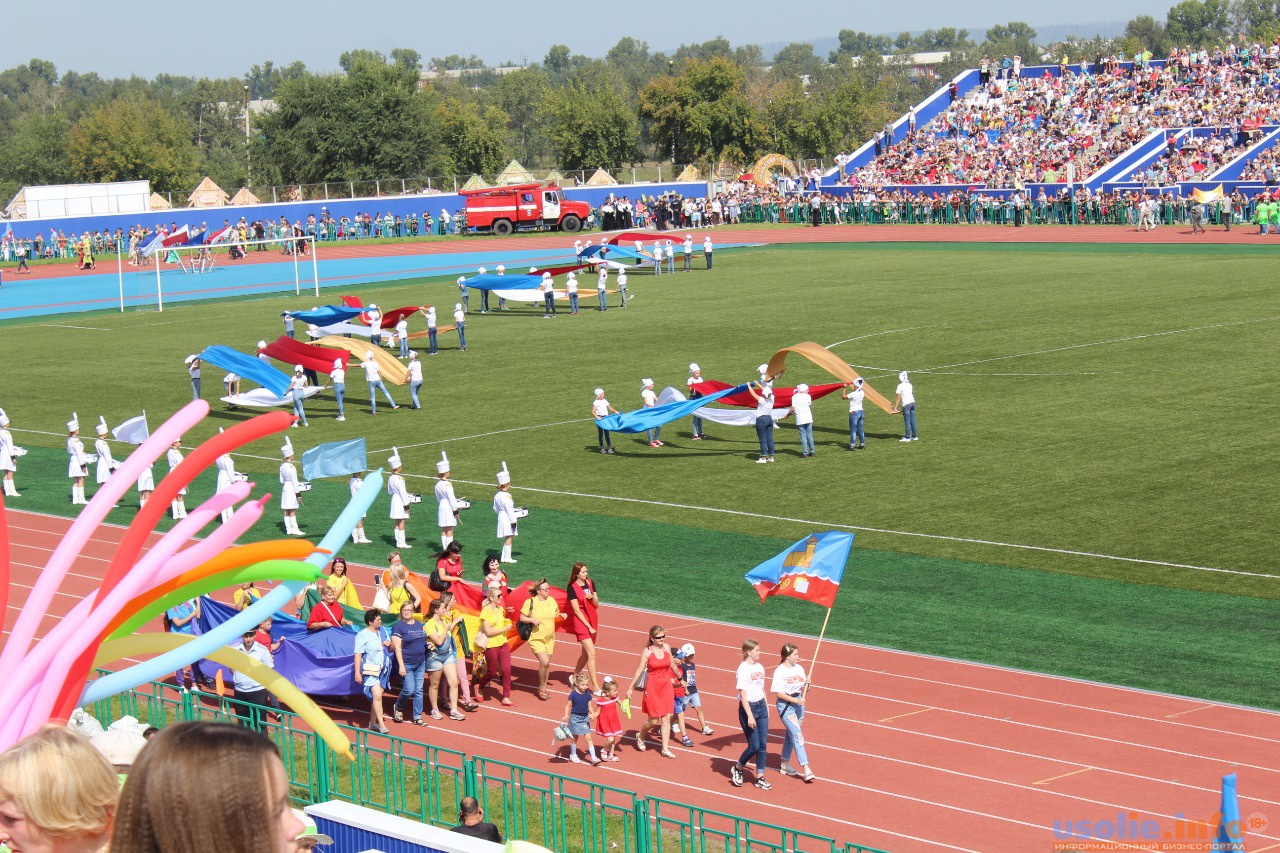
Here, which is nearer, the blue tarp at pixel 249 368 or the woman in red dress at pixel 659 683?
the woman in red dress at pixel 659 683

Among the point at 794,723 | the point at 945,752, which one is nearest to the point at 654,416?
the point at 945,752

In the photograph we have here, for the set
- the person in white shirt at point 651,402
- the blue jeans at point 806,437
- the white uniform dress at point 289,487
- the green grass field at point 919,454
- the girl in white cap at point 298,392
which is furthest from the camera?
the girl in white cap at point 298,392

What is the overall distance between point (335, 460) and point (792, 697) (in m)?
12.1

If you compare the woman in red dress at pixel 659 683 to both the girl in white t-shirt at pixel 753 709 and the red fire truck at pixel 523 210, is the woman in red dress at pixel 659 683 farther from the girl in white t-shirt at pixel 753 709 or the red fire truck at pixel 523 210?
the red fire truck at pixel 523 210

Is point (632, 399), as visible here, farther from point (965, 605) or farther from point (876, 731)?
point (876, 731)

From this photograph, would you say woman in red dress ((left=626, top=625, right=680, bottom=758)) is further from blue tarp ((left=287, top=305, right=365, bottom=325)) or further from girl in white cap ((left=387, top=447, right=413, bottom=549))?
blue tarp ((left=287, top=305, right=365, bottom=325))

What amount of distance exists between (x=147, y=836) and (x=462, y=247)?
234 feet

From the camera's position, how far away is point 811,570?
1493 centimetres

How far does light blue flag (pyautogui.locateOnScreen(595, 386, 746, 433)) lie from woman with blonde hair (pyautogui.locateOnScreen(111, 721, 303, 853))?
24.0 m

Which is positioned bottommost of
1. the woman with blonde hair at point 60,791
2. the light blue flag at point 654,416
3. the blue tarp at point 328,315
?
the light blue flag at point 654,416

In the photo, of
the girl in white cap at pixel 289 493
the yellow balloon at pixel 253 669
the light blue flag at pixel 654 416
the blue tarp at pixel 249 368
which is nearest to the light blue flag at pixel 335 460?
the girl in white cap at pixel 289 493

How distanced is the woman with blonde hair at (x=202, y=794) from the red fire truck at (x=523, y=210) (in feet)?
242

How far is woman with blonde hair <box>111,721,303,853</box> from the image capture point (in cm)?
304

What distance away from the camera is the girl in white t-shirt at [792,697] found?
12984 mm
